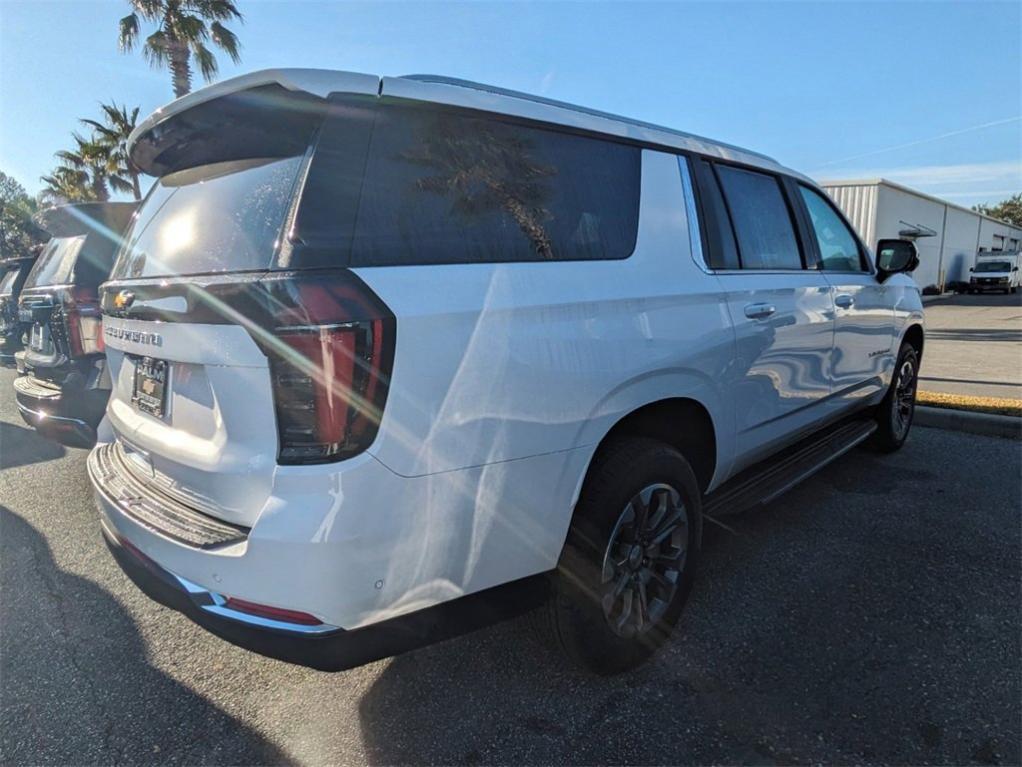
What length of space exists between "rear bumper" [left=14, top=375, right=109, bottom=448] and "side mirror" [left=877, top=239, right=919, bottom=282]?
5.30 meters

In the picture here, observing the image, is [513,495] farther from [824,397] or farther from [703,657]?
[824,397]

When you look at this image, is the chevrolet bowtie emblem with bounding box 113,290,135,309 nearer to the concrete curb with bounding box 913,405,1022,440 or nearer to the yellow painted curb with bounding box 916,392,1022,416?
the concrete curb with bounding box 913,405,1022,440

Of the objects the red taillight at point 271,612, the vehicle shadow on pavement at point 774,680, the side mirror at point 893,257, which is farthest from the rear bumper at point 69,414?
the side mirror at point 893,257

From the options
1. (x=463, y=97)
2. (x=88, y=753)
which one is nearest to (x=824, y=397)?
(x=463, y=97)

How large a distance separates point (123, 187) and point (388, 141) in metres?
27.5

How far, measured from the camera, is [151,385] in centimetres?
209

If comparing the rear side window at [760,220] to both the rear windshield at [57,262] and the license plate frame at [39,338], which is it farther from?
the license plate frame at [39,338]

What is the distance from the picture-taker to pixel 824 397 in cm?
372

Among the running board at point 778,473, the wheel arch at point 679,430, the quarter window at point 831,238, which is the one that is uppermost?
the quarter window at point 831,238

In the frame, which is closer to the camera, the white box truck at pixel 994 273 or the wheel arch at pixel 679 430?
the wheel arch at pixel 679 430

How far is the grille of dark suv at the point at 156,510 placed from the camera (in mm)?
1742

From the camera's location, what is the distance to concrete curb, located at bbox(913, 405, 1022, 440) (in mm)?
5368

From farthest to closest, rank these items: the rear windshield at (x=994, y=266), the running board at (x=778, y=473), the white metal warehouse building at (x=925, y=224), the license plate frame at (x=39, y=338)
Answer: the rear windshield at (x=994, y=266) → the white metal warehouse building at (x=925, y=224) → the license plate frame at (x=39, y=338) → the running board at (x=778, y=473)

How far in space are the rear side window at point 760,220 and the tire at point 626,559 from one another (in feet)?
3.84
